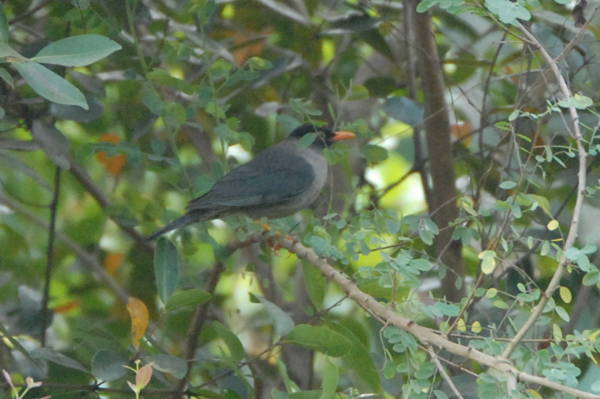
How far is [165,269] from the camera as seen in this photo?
8.84 feet

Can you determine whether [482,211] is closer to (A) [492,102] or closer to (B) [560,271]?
(B) [560,271]

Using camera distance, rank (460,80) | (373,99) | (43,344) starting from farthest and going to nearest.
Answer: (373,99)
(460,80)
(43,344)

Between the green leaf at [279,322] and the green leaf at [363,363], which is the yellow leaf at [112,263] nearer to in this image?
the green leaf at [279,322]

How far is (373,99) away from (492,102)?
848mm

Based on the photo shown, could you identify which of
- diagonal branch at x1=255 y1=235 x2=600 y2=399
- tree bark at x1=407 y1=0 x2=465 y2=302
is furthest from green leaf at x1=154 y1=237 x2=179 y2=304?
tree bark at x1=407 y1=0 x2=465 y2=302

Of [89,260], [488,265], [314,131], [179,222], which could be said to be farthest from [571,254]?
[89,260]

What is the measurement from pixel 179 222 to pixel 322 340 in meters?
1.47

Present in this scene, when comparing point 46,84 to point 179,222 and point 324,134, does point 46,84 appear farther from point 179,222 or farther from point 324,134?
point 324,134

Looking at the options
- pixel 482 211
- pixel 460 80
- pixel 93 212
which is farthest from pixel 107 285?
pixel 482 211

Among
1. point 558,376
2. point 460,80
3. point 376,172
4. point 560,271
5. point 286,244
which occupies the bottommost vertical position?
point 376,172

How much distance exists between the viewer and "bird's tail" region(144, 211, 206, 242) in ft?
11.2

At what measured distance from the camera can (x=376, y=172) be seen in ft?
19.9

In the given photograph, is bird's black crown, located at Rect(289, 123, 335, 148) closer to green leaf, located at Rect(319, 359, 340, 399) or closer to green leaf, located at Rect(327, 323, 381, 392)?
green leaf, located at Rect(327, 323, 381, 392)

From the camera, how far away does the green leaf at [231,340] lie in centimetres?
240
